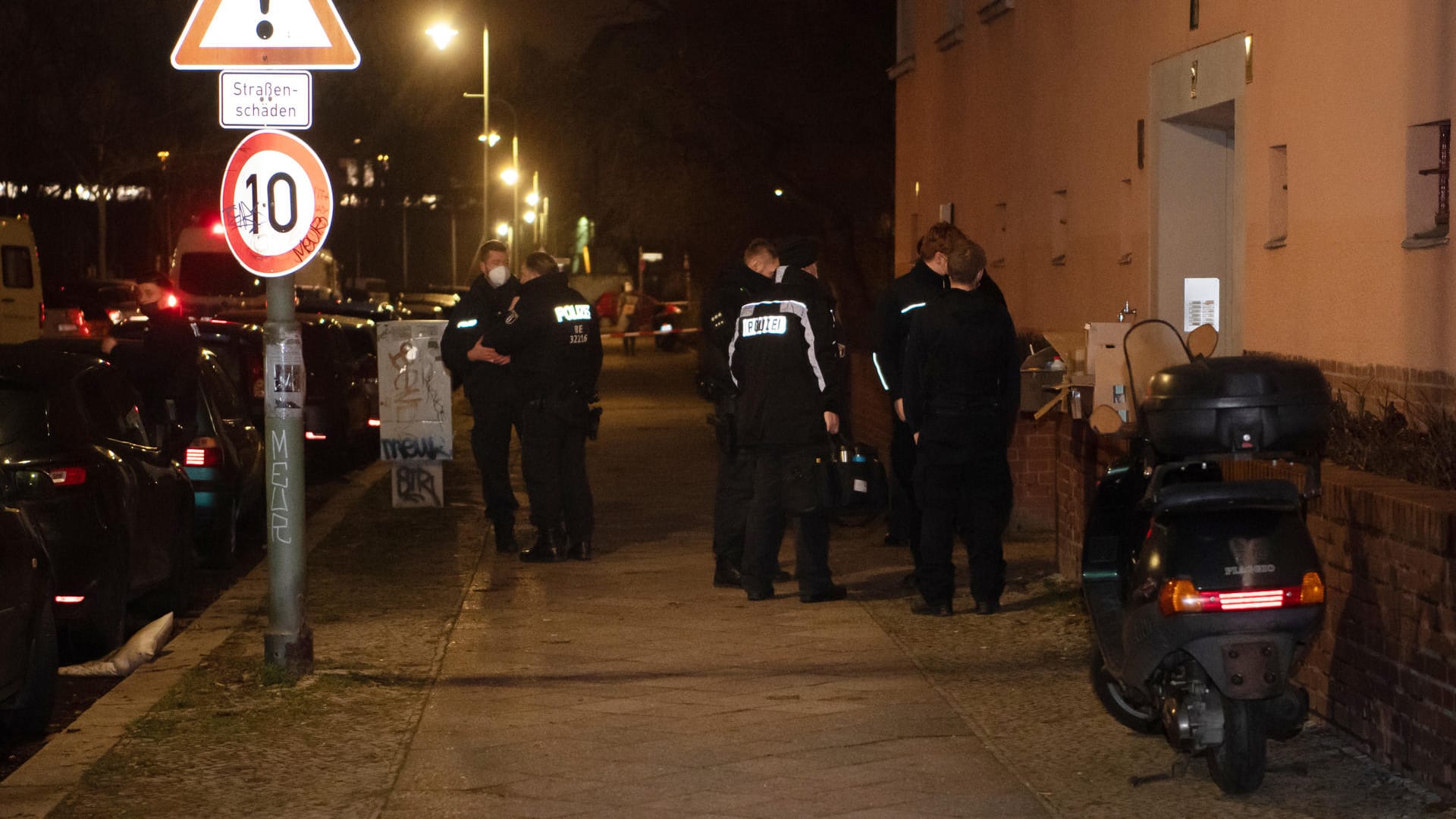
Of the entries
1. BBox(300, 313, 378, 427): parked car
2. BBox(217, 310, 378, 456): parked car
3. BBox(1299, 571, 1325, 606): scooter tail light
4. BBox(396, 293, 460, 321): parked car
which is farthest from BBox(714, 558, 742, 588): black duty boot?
BBox(396, 293, 460, 321): parked car

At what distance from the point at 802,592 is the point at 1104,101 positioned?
6069 mm

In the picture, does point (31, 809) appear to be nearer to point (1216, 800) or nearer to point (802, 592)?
point (1216, 800)

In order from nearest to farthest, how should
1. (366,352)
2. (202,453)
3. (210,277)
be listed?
(202,453) < (366,352) < (210,277)

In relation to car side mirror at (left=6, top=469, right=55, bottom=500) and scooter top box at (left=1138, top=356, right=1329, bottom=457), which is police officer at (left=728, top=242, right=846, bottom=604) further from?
scooter top box at (left=1138, top=356, right=1329, bottom=457)

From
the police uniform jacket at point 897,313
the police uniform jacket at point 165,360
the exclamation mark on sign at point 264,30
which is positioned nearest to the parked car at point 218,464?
the police uniform jacket at point 165,360

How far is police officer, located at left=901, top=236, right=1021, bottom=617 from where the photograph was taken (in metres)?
9.06

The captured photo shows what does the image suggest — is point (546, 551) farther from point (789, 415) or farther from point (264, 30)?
point (264, 30)

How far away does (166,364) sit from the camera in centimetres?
1258

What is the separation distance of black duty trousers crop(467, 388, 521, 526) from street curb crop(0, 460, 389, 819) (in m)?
1.47

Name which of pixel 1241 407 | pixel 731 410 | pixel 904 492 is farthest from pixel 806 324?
pixel 1241 407

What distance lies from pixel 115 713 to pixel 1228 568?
426 centimetres

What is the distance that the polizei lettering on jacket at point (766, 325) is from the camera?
961 centimetres

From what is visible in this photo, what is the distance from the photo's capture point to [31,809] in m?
6.01

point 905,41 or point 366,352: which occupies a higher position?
point 905,41
